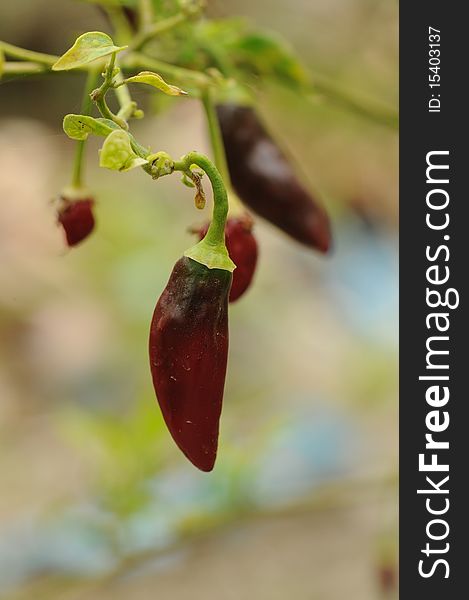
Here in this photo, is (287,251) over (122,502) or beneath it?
over

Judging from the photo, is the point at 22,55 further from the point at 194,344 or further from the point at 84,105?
the point at 194,344

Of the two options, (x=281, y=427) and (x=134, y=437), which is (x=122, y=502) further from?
(x=281, y=427)

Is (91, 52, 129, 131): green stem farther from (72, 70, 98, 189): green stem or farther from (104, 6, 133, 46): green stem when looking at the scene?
(104, 6, 133, 46): green stem

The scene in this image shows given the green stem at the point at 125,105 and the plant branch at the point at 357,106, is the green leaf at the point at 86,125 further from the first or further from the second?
the plant branch at the point at 357,106

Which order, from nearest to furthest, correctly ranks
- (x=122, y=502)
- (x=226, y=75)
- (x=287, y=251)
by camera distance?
1. (x=226, y=75)
2. (x=122, y=502)
3. (x=287, y=251)

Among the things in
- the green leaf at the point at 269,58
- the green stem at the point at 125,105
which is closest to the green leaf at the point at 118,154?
the green stem at the point at 125,105

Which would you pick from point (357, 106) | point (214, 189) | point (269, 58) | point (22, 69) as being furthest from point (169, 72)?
point (357, 106)

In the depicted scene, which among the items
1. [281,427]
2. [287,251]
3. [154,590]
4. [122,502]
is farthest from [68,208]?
[287,251]
